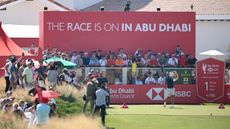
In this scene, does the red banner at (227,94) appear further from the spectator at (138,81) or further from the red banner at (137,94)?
the spectator at (138,81)

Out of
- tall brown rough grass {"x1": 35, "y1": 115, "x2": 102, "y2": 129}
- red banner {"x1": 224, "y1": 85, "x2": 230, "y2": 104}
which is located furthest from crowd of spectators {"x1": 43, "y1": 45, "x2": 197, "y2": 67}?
tall brown rough grass {"x1": 35, "y1": 115, "x2": 102, "y2": 129}

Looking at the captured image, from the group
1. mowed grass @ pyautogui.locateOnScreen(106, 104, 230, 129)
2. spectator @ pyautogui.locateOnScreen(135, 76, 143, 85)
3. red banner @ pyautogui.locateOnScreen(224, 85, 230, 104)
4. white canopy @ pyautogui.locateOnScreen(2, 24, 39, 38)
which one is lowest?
mowed grass @ pyautogui.locateOnScreen(106, 104, 230, 129)

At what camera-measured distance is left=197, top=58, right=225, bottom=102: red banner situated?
45156 millimetres

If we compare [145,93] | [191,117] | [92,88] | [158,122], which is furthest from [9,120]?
[145,93]

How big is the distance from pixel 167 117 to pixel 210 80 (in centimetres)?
1151

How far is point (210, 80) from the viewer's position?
45406mm

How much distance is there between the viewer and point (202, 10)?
61.8 m

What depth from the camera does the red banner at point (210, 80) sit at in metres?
45.2

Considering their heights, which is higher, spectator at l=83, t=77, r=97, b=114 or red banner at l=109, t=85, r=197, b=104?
spectator at l=83, t=77, r=97, b=114

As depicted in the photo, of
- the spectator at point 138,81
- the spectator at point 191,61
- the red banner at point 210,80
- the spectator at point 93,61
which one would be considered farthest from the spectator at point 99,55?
the red banner at point 210,80

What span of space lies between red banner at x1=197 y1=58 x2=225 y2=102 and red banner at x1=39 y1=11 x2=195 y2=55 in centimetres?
266

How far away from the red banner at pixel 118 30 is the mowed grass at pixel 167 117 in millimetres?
7363

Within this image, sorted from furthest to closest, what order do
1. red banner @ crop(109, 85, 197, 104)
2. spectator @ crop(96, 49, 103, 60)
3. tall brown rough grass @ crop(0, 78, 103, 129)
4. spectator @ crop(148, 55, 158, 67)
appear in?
1. spectator @ crop(96, 49, 103, 60)
2. spectator @ crop(148, 55, 158, 67)
3. red banner @ crop(109, 85, 197, 104)
4. tall brown rough grass @ crop(0, 78, 103, 129)

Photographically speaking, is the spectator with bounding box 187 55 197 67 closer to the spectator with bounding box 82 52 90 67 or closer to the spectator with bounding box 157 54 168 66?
the spectator with bounding box 157 54 168 66
